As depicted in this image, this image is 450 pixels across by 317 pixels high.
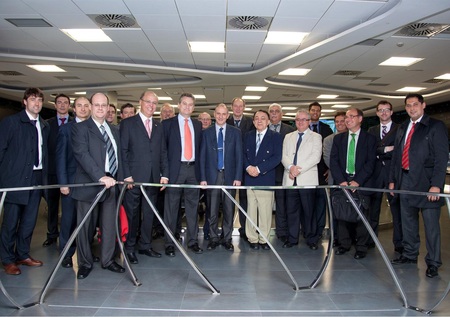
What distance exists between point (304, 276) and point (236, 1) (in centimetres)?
433

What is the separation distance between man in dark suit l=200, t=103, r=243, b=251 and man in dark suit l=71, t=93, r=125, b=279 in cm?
110

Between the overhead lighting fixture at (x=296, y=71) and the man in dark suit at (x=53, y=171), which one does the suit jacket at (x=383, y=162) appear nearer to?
the man in dark suit at (x=53, y=171)

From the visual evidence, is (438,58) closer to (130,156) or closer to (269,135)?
(269,135)

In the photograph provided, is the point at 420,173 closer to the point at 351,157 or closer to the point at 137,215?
the point at 351,157

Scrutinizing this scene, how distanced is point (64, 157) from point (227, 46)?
5364 millimetres

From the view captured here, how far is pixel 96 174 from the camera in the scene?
3309 mm

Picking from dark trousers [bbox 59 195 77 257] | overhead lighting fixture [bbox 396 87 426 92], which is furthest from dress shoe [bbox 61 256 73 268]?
overhead lighting fixture [bbox 396 87 426 92]

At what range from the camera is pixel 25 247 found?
365 cm

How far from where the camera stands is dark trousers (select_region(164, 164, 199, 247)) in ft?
13.7

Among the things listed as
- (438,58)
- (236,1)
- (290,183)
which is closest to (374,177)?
(290,183)

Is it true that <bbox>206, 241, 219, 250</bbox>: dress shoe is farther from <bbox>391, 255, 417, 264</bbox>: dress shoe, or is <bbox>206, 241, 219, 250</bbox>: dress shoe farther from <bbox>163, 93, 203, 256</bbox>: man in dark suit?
<bbox>391, 255, 417, 264</bbox>: dress shoe

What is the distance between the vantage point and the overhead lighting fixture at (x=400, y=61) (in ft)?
29.9

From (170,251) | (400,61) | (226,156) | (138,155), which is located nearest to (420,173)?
(226,156)

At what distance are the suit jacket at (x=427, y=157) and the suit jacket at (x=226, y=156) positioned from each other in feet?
6.28
